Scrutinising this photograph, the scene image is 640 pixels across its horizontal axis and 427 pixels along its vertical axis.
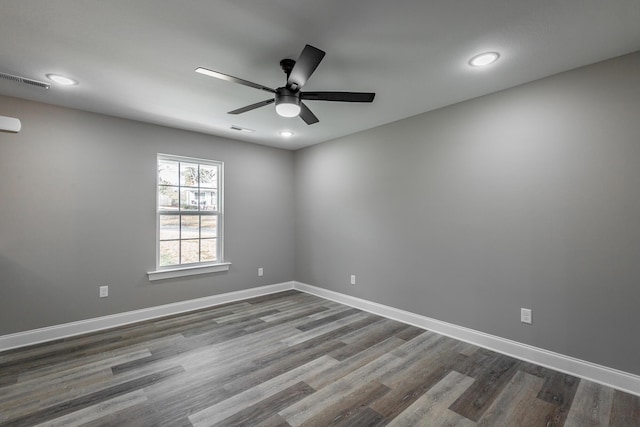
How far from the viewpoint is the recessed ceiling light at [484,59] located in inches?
89.8

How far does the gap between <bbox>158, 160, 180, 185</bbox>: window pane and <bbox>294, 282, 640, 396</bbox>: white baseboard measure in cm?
316

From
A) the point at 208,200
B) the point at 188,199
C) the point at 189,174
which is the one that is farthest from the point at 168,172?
the point at 208,200

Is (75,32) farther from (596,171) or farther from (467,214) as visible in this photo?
(596,171)

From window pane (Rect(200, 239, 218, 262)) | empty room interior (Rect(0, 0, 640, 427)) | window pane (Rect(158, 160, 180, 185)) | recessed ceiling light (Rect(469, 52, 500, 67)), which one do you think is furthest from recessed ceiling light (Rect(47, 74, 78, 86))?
recessed ceiling light (Rect(469, 52, 500, 67))

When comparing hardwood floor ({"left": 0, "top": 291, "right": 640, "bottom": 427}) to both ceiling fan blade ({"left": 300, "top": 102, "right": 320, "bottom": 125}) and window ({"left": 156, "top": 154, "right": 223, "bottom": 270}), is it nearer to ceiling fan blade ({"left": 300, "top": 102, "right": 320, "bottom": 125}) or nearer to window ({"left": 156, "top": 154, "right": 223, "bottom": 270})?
window ({"left": 156, "top": 154, "right": 223, "bottom": 270})

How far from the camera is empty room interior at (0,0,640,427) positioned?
6.54ft

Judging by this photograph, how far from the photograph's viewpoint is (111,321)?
139 inches

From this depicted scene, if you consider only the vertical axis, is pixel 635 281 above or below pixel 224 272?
above

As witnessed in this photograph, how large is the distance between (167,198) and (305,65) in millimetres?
3023

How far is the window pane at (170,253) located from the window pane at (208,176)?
3.08ft

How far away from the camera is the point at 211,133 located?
437 cm

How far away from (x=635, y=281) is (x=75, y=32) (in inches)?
173

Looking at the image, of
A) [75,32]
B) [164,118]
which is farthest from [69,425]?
[164,118]

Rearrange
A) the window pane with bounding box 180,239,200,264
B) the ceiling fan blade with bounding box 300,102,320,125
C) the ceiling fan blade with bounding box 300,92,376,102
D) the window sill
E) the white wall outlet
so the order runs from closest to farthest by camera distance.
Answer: the ceiling fan blade with bounding box 300,92,376,102 → the ceiling fan blade with bounding box 300,102,320,125 → the white wall outlet → the window sill → the window pane with bounding box 180,239,200,264
